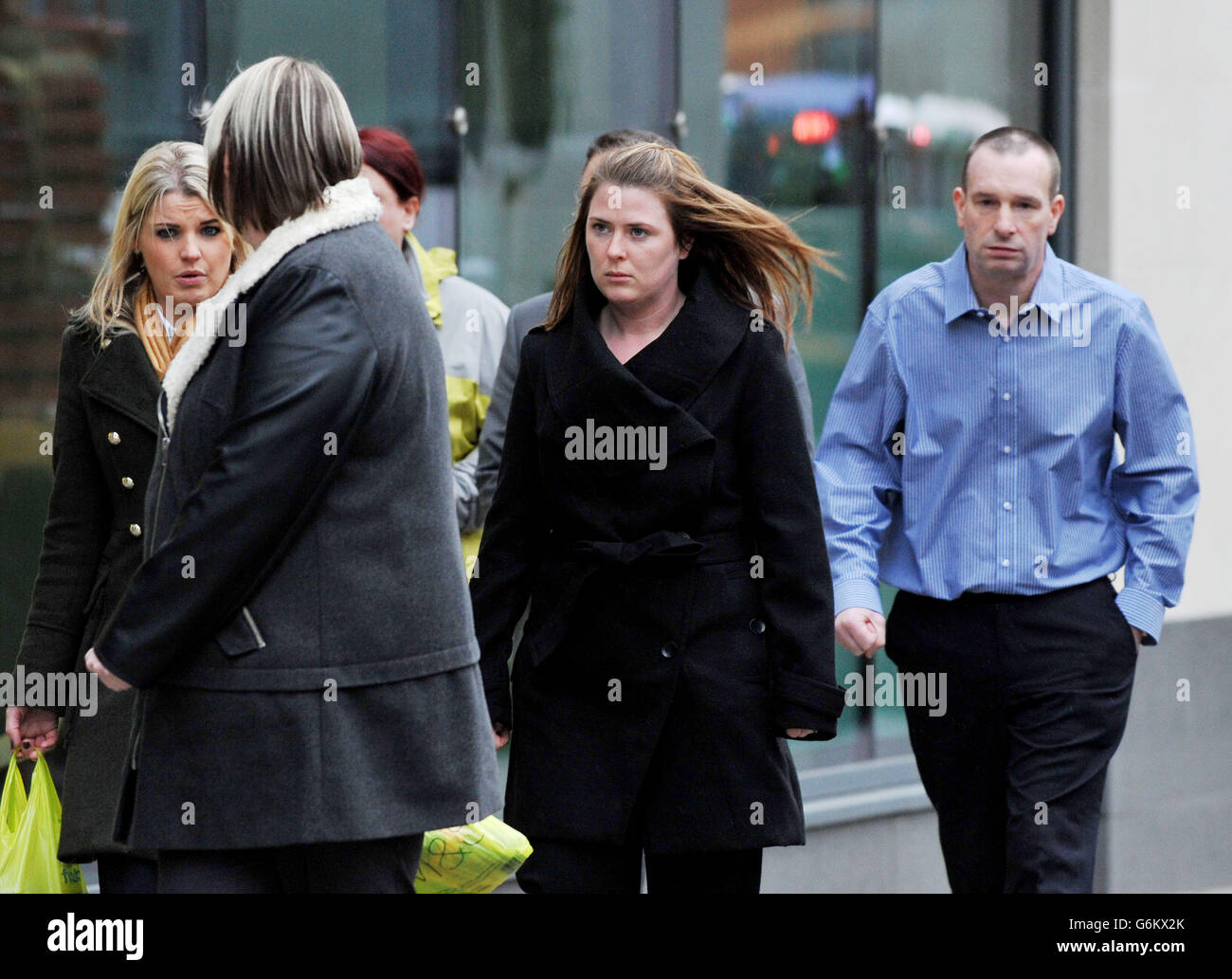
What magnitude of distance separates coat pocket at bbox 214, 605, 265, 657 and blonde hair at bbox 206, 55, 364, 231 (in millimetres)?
680

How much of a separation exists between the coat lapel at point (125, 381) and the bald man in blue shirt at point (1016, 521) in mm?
1664

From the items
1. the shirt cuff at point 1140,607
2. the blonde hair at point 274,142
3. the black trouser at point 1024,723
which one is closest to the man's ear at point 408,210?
the black trouser at point 1024,723

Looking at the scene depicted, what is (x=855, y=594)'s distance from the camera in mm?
4711

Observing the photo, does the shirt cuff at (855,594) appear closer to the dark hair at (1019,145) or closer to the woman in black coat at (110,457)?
the dark hair at (1019,145)

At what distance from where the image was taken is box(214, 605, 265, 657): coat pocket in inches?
124

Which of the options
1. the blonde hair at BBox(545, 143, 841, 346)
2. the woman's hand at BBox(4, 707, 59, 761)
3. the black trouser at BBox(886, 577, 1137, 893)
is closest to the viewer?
the blonde hair at BBox(545, 143, 841, 346)

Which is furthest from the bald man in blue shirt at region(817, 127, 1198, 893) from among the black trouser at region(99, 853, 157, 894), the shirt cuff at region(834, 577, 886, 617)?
the black trouser at region(99, 853, 157, 894)

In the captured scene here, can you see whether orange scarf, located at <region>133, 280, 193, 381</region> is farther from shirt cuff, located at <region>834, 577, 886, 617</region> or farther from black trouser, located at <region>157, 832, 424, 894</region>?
shirt cuff, located at <region>834, 577, 886, 617</region>

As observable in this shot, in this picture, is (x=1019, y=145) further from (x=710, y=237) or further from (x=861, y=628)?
(x=861, y=628)

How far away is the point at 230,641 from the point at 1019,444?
2.23 meters

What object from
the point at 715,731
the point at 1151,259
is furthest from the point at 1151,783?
the point at 715,731

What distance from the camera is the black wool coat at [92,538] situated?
410cm
